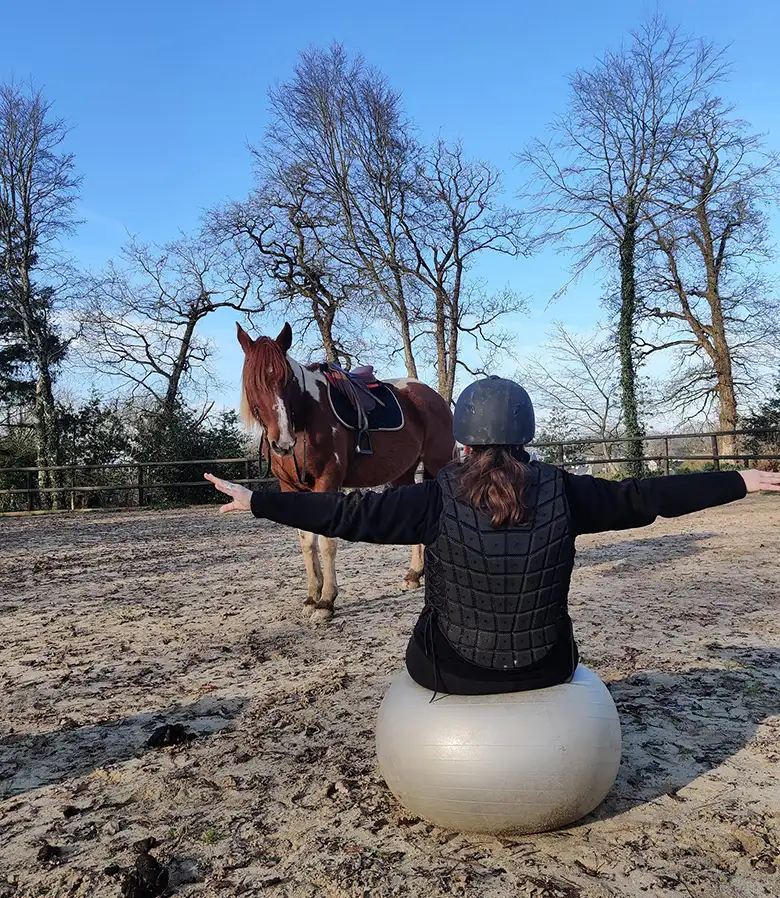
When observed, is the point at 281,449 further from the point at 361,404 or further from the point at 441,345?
the point at 441,345

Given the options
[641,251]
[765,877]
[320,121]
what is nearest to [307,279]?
[320,121]

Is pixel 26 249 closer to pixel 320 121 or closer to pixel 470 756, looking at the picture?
pixel 320 121

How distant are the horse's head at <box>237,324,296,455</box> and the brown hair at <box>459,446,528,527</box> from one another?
8.80 ft

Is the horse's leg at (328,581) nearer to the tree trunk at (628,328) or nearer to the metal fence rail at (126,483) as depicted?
the metal fence rail at (126,483)

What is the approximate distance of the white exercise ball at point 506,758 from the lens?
2.13 metres

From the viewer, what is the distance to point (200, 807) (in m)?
2.54

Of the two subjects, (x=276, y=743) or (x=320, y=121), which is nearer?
(x=276, y=743)

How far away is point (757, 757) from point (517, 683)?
1.35 m

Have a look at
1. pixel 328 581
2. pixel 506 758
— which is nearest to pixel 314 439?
pixel 328 581

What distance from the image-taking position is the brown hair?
7.19 feet

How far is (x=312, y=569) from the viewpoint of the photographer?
5.48 meters

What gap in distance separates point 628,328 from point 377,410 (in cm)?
1668

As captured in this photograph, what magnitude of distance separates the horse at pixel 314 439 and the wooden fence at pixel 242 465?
1141 cm

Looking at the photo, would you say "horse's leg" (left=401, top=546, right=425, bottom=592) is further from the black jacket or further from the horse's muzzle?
the black jacket
